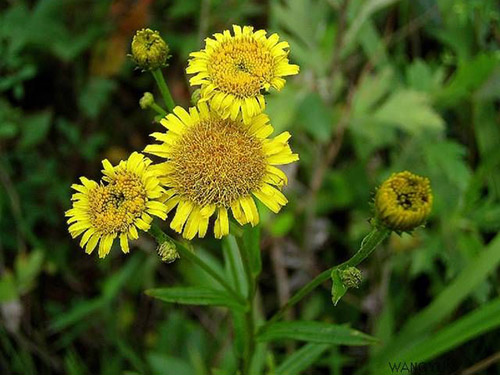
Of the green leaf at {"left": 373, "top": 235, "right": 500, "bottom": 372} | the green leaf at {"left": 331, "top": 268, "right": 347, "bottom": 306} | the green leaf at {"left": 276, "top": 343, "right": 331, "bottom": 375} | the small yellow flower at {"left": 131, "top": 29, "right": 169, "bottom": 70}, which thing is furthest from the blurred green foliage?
the small yellow flower at {"left": 131, "top": 29, "right": 169, "bottom": 70}

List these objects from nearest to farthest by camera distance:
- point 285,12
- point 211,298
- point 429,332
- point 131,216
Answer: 1. point 131,216
2. point 211,298
3. point 429,332
4. point 285,12

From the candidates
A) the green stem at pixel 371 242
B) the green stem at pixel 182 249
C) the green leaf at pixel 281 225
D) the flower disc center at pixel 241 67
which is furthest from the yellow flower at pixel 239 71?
the green leaf at pixel 281 225

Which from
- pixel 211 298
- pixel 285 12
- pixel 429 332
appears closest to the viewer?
pixel 211 298

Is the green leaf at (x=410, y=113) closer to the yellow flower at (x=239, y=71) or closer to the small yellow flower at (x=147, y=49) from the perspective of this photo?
the yellow flower at (x=239, y=71)

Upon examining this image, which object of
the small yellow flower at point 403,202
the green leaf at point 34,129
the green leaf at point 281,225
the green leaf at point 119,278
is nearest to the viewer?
the small yellow flower at point 403,202

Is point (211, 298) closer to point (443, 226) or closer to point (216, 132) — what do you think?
point (216, 132)

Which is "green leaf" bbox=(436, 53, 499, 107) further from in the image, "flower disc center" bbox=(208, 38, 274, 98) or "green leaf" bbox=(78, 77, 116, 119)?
"green leaf" bbox=(78, 77, 116, 119)

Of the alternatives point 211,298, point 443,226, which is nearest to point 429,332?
point 443,226
